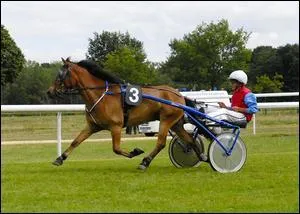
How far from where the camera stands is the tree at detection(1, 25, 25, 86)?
50.0 m

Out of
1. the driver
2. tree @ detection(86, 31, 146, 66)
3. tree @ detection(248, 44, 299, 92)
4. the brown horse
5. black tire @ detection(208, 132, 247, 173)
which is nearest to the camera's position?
the brown horse

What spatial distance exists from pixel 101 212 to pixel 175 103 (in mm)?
3919

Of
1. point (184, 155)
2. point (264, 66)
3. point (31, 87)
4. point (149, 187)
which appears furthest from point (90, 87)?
point (31, 87)

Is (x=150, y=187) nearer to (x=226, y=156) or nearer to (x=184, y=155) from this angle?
(x=226, y=156)

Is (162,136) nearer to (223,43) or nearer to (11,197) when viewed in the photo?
(11,197)

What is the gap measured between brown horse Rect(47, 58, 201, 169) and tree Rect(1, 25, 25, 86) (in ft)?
135

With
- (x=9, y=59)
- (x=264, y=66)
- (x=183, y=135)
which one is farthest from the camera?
(x=264, y=66)

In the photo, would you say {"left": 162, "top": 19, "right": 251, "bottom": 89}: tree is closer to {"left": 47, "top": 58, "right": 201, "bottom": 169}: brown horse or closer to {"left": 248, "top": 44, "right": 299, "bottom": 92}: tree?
{"left": 248, "top": 44, "right": 299, "bottom": 92}: tree

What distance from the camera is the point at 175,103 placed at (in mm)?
9344

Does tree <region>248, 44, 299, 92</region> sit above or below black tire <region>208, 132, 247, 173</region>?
above

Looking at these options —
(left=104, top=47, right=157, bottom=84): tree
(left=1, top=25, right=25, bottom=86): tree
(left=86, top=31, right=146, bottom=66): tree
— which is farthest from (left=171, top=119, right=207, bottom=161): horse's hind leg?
(left=1, top=25, right=25, bottom=86): tree

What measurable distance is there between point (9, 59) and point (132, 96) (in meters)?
44.4

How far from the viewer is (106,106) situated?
354 inches

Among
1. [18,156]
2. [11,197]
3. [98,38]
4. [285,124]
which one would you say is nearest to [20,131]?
[18,156]
